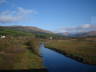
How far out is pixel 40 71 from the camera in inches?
923

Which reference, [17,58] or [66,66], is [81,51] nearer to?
[66,66]

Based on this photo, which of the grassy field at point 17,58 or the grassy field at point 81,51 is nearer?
the grassy field at point 17,58

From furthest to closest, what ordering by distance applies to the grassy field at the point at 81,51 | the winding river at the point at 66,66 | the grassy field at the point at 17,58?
1. the grassy field at the point at 81,51
2. the winding river at the point at 66,66
3. the grassy field at the point at 17,58

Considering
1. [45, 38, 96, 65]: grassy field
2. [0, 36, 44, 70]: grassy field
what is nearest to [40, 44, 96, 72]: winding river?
[0, 36, 44, 70]: grassy field

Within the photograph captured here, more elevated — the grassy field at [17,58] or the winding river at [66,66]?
the grassy field at [17,58]

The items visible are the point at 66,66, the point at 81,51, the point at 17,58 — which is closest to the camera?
the point at 17,58

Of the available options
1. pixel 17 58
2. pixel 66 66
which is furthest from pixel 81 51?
pixel 17 58

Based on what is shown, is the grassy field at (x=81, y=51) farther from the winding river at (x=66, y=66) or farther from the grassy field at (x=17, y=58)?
the grassy field at (x=17, y=58)

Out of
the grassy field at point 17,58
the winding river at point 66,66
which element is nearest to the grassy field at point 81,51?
the winding river at point 66,66

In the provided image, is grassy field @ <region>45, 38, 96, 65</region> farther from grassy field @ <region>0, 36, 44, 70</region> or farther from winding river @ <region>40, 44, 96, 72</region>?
grassy field @ <region>0, 36, 44, 70</region>

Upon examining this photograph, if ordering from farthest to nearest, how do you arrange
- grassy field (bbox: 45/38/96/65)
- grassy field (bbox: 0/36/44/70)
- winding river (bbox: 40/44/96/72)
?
grassy field (bbox: 45/38/96/65) < winding river (bbox: 40/44/96/72) < grassy field (bbox: 0/36/44/70)

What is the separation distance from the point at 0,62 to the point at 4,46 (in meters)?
16.3

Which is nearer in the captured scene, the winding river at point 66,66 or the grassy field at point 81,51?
the winding river at point 66,66

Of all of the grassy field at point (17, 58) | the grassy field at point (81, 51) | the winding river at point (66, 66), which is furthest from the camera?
the grassy field at point (81, 51)
